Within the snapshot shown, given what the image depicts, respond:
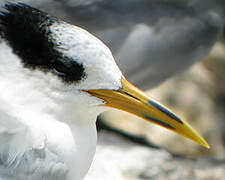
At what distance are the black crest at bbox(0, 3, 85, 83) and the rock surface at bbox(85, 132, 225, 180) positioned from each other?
1.31 m

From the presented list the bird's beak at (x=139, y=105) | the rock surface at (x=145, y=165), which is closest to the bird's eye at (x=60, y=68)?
the bird's beak at (x=139, y=105)

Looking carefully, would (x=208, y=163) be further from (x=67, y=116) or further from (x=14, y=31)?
(x=14, y=31)

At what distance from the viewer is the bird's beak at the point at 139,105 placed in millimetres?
1563

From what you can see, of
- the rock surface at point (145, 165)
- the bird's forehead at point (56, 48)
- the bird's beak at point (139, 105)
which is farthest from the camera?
the rock surface at point (145, 165)

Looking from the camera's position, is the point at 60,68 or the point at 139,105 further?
the point at 139,105

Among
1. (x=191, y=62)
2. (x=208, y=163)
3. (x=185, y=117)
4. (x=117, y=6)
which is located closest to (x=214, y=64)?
(x=185, y=117)

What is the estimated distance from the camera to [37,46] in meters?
1.45

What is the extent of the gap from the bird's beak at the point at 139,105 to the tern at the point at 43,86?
12 millimetres

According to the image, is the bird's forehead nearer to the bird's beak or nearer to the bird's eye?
the bird's eye

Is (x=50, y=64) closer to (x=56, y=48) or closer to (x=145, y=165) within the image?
(x=56, y=48)

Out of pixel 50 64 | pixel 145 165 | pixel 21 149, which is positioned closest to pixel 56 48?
pixel 50 64

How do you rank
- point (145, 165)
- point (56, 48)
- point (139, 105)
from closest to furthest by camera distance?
point (56, 48)
point (139, 105)
point (145, 165)

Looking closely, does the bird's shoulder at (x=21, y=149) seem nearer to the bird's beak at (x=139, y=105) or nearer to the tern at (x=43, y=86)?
the tern at (x=43, y=86)

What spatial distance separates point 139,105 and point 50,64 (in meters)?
0.38
